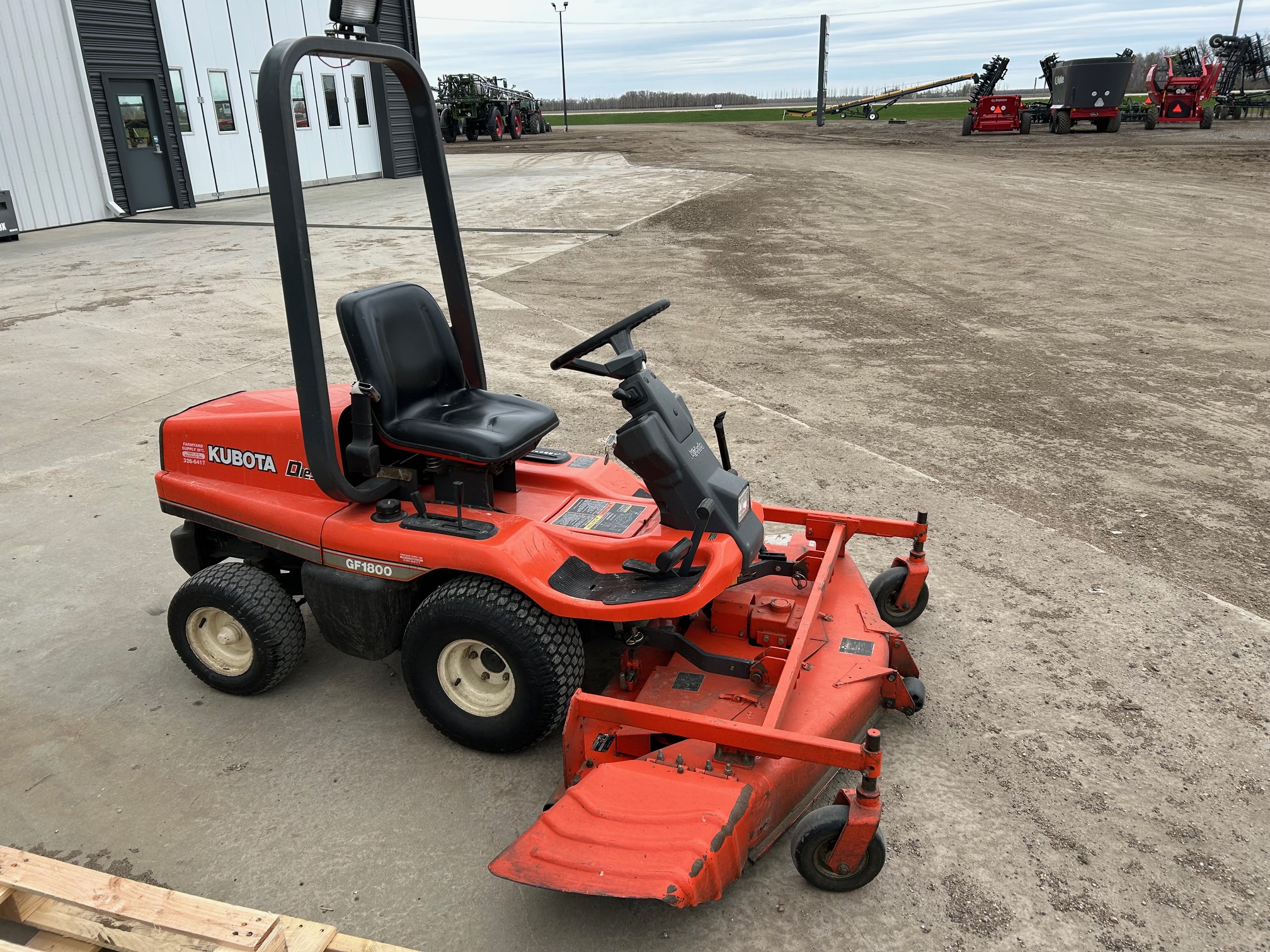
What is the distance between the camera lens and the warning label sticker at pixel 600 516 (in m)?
3.36

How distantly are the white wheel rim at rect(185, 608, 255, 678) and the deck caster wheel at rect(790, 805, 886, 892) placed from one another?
83.8 inches

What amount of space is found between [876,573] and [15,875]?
11.4ft

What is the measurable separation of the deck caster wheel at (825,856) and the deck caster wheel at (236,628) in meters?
2.00

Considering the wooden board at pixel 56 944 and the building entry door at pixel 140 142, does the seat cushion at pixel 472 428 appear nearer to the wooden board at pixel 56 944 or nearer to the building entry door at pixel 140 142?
the wooden board at pixel 56 944

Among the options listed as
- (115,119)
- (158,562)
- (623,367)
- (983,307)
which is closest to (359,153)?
(115,119)

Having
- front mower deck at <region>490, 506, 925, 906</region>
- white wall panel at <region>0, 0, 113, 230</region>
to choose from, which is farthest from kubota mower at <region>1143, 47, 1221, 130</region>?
front mower deck at <region>490, 506, 925, 906</region>

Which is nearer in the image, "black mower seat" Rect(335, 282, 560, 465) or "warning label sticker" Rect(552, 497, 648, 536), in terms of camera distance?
"black mower seat" Rect(335, 282, 560, 465)

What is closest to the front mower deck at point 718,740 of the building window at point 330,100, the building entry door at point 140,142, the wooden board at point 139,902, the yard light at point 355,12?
the wooden board at point 139,902

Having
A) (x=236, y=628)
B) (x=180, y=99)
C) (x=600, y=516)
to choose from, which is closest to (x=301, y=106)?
(x=180, y=99)

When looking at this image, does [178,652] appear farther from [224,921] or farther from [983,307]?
[983,307]

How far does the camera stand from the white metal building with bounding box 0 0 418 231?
1545 cm

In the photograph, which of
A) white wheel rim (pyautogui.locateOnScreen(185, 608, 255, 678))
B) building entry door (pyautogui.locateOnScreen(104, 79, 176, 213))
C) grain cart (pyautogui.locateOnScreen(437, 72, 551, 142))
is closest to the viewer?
white wheel rim (pyautogui.locateOnScreen(185, 608, 255, 678))

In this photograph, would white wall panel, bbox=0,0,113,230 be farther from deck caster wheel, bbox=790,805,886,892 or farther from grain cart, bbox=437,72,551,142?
grain cart, bbox=437,72,551,142

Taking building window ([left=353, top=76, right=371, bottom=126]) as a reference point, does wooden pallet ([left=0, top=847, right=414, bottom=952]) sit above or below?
below
